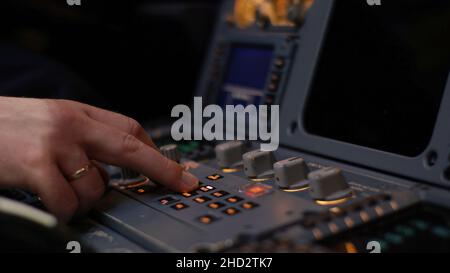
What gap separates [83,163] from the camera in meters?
1.01

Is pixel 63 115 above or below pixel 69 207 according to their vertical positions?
above

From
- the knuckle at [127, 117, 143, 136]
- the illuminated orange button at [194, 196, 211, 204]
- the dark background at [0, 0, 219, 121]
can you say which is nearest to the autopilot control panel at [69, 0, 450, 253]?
the illuminated orange button at [194, 196, 211, 204]

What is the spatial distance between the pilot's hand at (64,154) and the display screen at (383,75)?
0.37 meters

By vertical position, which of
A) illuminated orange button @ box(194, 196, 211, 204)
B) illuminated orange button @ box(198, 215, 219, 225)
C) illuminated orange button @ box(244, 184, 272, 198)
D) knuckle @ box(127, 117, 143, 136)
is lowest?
illuminated orange button @ box(198, 215, 219, 225)

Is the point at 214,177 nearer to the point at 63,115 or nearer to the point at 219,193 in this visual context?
the point at 219,193

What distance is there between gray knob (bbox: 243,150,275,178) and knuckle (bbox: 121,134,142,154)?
22 centimetres

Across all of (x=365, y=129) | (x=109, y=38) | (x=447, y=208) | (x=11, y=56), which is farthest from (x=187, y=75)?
(x=447, y=208)

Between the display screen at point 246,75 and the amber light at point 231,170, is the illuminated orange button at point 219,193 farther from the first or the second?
the display screen at point 246,75

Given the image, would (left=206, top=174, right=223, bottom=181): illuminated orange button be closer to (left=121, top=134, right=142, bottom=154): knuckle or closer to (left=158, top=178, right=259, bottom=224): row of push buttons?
(left=158, top=178, right=259, bottom=224): row of push buttons

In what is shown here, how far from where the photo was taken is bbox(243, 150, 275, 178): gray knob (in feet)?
3.64

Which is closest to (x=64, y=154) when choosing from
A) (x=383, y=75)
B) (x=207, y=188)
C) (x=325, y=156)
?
(x=207, y=188)

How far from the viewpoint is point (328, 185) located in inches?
38.4

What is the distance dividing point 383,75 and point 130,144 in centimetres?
54
